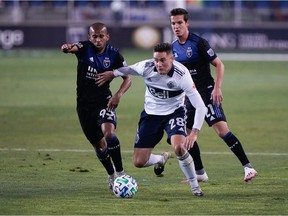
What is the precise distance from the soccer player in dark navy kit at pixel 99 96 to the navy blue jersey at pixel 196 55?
93cm

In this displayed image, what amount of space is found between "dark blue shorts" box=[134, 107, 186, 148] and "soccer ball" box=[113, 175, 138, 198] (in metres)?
0.78

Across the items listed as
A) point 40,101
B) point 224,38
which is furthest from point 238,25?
point 40,101

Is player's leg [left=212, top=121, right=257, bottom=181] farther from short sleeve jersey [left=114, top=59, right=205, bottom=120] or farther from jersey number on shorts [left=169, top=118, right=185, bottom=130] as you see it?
jersey number on shorts [left=169, top=118, right=185, bottom=130]

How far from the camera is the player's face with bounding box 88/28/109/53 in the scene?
12875mm

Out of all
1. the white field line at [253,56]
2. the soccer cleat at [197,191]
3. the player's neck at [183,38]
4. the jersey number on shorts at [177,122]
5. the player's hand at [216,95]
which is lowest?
the white field line at [253,56]

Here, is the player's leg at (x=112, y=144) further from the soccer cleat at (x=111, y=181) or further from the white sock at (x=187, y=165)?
the white sock at (x=187, y=165)

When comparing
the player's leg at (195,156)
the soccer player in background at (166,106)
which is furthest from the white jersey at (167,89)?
the player's leg at (195,156)

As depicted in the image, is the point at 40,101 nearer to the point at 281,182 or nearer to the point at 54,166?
the point at 54,166

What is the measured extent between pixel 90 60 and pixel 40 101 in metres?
14.6

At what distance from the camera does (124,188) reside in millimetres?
11789

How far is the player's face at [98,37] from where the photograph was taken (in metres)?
12.9

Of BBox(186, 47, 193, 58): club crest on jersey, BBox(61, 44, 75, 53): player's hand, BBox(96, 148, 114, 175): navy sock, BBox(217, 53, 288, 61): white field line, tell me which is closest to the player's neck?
BBox(186, 47, 193, 58): club crest on jersey

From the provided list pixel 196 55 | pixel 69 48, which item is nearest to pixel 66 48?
pixel 69 48

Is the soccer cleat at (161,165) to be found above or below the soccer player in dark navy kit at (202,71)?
below
